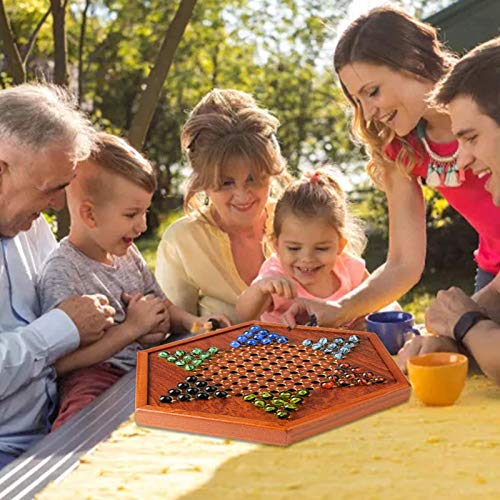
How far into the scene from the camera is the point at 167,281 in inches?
139

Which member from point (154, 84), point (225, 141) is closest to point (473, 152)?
point (225, 141)

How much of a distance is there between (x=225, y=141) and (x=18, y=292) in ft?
3.08

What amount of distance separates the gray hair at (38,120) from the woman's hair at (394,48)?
0.94 metres

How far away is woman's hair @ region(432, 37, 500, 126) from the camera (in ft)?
7.13

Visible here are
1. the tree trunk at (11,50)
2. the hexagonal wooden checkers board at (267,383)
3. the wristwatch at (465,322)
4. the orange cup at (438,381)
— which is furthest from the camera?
the tree trunk at (11,50)

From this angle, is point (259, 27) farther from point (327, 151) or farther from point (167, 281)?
point (167, 281)

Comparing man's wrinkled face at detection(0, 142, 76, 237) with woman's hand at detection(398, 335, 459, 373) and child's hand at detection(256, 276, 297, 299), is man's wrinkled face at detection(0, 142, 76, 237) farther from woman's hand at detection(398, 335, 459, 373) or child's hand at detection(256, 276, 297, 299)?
woman's hand at detection(398, 335, 459, 373)

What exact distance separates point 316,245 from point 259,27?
10401 mm

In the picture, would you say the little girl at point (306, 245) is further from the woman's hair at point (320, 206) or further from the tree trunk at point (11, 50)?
the tree trunk at point (11, 50)

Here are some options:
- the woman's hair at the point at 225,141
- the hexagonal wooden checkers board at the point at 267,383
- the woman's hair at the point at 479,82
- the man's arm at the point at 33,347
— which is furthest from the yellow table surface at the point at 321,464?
the woman's hair at the point at 225,141

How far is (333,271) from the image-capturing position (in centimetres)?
323

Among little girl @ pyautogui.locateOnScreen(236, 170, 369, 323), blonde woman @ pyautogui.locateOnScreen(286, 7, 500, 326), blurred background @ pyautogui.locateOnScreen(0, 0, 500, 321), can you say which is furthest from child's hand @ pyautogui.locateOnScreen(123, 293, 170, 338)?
blurred background @ pyautogui.locateOnScreen(0, 0, 500, 321)

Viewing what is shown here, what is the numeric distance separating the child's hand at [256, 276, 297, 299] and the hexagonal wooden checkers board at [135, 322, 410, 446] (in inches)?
12.3

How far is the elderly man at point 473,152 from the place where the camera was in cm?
217
